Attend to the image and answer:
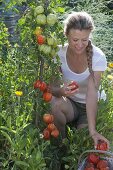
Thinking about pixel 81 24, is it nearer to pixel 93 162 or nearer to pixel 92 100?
pixel 92 100

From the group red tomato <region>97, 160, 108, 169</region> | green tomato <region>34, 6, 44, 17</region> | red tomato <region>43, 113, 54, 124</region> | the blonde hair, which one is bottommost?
red tomato <region>97, 160, 108, 169</region>

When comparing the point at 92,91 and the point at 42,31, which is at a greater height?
the point at 42,31

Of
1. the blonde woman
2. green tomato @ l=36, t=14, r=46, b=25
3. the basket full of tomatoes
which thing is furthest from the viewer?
the blonde woman

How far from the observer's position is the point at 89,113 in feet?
8.26

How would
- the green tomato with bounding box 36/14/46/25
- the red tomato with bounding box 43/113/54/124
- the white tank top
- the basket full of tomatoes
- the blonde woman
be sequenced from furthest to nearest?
the white tank top < the blonde woman < the red tomato with bounding box 43/113/54/124 < the basket full of tomatoes < the green tomato with bounding box 36/14/46/25

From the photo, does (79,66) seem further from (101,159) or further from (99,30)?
(99,30)

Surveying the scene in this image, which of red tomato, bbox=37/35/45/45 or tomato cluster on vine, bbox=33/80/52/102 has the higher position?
red tomato, bbox=37/35/45/45

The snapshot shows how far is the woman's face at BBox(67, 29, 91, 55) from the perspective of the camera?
261cm

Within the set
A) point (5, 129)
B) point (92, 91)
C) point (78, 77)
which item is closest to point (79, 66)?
point (78, 77)

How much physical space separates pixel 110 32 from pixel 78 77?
261cm

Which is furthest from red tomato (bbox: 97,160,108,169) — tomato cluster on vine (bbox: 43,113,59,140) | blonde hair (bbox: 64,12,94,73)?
blonde hair (bbox: 64,12,94,73)

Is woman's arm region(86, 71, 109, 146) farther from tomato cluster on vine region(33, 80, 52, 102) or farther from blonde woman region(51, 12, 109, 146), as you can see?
tomato cluster on vine region(33, 80, 52, 102)

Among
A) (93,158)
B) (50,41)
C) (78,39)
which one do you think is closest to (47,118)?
(93,158)

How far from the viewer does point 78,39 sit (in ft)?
8.59
